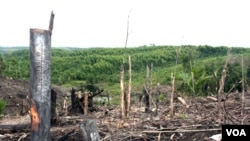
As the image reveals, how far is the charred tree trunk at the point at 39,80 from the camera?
4.16 metres

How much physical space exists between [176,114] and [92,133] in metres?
2.06

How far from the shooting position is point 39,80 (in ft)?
13.7

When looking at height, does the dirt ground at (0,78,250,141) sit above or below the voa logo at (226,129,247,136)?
below

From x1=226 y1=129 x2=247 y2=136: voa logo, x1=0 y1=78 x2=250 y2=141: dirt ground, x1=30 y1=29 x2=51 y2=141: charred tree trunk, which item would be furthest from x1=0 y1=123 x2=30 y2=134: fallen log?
x1=226 y1=129 x2=247 y2=136: voa logo

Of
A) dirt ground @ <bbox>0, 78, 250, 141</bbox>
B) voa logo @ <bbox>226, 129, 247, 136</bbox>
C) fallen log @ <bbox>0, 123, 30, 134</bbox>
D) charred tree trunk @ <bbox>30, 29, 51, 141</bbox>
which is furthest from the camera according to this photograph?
fallen log @ <bbox>0, 123, 30, 134</bbox>

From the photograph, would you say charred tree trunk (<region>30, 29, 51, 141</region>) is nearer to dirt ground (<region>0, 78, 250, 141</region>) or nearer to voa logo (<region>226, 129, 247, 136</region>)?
dirt ground (<region>0, 78, 250, 141</region>)

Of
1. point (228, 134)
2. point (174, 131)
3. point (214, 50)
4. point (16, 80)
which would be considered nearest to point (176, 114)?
point (174, 131)

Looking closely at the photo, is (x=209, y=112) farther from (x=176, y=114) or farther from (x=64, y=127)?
(x=64, y=127)

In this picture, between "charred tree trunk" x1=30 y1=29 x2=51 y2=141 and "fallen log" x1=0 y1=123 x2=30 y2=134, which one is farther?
"fallen log" x1=0 y1=123 x2=30 y2=134

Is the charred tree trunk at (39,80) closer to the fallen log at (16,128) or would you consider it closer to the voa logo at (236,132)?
the fallen log at (16,128)

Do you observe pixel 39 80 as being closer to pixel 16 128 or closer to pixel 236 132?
pixel 16 128

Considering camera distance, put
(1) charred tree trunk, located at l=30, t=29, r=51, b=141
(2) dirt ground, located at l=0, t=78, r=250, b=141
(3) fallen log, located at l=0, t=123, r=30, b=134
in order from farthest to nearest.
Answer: (3) fallen log, located at l=0, t=123, r=30, b=134 → (2) dirt ground, located at l=0, t=78, r=250, b=141 → (1) charred tree trunk, located at l=30, t=29, r=51, b=141

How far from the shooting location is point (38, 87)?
4.18 meters

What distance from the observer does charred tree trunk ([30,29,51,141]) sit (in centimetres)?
416
